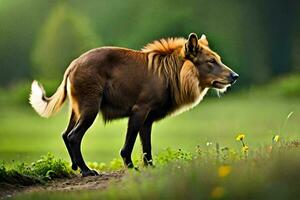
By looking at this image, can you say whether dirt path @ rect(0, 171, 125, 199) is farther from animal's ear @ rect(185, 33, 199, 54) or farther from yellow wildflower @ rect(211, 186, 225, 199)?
yellow wildflower @ rect(211, 186, 225, 199)

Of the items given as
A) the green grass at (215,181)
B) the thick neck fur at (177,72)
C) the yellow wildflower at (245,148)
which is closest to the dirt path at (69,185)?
the green grass at (215,181)

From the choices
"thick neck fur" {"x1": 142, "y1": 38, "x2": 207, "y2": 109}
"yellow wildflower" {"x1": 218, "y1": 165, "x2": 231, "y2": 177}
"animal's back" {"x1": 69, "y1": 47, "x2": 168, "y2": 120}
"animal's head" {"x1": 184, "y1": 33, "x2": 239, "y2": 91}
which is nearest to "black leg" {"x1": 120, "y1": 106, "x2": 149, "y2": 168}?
"animal's back" {"x1": 69, "y1": 47, "x2": 168, "y2": 120}

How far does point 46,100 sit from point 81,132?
0.96m

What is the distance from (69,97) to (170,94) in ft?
4.30

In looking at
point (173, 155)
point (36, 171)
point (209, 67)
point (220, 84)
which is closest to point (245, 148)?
point (173, 155)

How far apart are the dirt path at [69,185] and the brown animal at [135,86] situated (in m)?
0.24

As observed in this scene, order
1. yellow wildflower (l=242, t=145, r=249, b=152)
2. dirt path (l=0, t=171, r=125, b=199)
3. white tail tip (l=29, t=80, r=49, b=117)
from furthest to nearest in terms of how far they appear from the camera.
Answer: white tail tip (l=29, t=80, r=49, b=117)
yellow wildflower (l=242, t=145, r=249, b=152)
dirt path (l=0, t=171, r=125, b=199)

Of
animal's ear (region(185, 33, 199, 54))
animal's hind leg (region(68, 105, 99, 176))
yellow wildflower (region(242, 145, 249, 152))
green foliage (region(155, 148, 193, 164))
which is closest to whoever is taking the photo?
yellow wildflower (region(242, 145, 249, 152))

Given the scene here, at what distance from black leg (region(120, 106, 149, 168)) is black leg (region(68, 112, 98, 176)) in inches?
17.6

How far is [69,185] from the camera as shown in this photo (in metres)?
9.53

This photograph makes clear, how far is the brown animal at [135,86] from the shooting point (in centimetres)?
1000

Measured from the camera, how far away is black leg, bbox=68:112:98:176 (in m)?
9.96

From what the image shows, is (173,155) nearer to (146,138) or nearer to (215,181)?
(146,138)

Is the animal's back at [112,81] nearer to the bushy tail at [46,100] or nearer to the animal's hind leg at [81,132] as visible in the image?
the animal's hind leg at [81,132]
